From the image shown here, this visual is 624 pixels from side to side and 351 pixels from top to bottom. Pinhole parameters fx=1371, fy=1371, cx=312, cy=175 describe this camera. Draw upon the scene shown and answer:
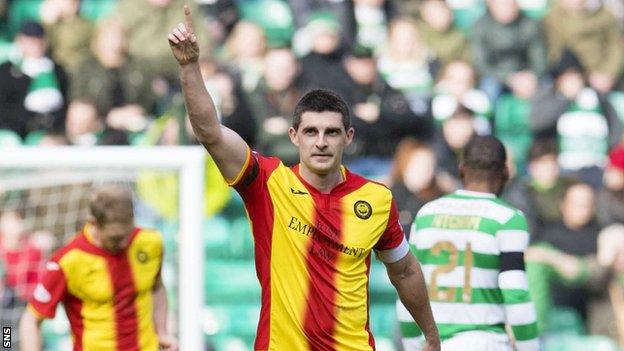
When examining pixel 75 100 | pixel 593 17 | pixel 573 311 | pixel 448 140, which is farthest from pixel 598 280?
pixel 75 100

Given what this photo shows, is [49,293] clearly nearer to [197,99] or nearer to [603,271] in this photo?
[197,99]

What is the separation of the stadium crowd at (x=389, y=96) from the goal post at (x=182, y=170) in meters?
2.27

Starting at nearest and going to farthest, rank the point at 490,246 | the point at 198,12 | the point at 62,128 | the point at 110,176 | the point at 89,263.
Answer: the point at 490,246
the point at 89,263
the point at 110,176
the point at 62,128
the point at 198,12

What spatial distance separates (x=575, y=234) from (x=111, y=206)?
5.67m

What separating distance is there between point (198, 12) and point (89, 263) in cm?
526

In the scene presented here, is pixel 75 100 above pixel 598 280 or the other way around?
above

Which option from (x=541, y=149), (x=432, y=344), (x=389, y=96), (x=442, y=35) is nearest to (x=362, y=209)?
(x=432, y=344)

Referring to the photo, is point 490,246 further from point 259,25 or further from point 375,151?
point 259,25

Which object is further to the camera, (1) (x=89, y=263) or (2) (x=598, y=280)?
(2) (x=598, y=280)

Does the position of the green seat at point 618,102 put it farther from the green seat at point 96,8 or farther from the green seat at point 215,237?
the green seat at point 96,8

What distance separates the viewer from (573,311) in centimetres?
1260

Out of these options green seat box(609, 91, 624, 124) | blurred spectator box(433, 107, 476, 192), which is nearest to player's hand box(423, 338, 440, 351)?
blurred spectator box(433, 107, 476, 192)

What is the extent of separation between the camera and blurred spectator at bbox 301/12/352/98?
12.7 m

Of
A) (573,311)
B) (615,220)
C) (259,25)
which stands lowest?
(573,311)
